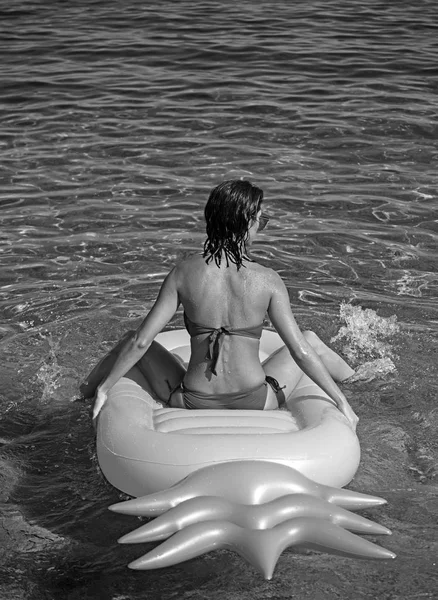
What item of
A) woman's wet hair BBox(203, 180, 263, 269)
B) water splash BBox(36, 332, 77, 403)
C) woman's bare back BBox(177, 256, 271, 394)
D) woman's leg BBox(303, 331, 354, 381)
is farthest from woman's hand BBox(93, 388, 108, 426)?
woman's leg BBox(303, 331, 354, 381)

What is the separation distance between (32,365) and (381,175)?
15.3 ft

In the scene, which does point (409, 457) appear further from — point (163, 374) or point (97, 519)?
point (97, 519)

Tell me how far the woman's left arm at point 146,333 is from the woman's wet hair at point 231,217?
0.75 feet

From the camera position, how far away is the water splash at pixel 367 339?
5832mm

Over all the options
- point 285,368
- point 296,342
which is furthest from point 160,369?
point 296,342

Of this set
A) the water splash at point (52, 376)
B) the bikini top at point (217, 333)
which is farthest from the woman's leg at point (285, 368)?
the water splash at point (52, 376)

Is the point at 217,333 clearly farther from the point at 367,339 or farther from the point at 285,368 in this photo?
the point at 367,339

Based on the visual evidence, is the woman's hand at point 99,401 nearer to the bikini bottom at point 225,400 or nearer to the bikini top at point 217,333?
the bikini bottom at point 225,400

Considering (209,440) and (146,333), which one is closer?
(209,440)

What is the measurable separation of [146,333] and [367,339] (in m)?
2.33

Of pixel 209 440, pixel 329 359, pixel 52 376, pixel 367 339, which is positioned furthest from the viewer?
pixel 367 339

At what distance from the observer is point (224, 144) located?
1019 cm

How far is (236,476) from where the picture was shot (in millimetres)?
3787

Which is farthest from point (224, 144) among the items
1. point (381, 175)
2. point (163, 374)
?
point (163, 374)
